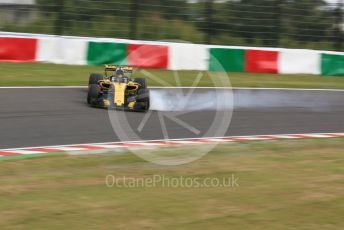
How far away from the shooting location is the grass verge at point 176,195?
14.9 ft

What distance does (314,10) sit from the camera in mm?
17562

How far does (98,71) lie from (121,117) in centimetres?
469

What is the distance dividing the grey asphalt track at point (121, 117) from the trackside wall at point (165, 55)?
2.89 meters

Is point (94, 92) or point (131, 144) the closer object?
point (131, 144)

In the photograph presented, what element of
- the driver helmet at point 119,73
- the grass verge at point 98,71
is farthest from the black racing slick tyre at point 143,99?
the grass verge at point 98,71

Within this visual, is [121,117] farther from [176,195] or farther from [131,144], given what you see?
[176,195]

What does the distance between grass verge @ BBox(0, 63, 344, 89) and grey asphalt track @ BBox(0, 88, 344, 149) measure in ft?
2.98

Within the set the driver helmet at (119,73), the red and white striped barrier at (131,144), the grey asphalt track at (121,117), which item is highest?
the driver helmet at (119,73)

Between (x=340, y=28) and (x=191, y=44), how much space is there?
5121mm

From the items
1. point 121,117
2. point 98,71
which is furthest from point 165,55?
point 121,117

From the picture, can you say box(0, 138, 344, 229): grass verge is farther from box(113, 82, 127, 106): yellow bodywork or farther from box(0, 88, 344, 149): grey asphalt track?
box(113, 82, 127, 106): yellow bodywork

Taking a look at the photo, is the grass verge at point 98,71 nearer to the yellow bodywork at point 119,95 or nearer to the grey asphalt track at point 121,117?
the grey asphalt track at point 121,117

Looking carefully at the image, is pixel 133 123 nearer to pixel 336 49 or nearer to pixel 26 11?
pixel 26 11

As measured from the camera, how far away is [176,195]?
209 inches
